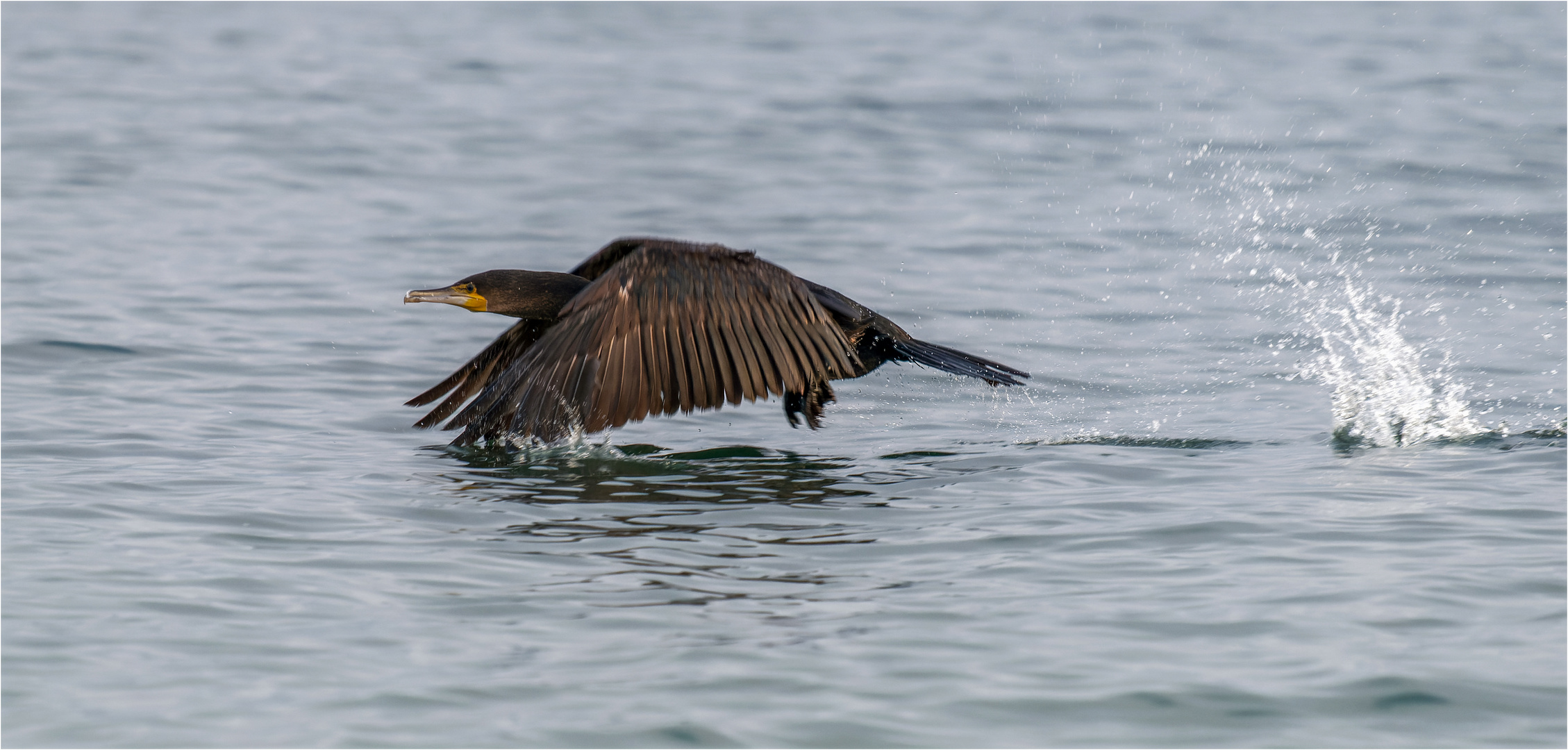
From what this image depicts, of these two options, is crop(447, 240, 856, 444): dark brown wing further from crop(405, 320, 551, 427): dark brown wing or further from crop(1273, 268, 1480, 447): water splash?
crop(1273, 268, 1480, 447): water splash

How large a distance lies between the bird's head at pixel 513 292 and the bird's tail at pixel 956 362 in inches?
58.9

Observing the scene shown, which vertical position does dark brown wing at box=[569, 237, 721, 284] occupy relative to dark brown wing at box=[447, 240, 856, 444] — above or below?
above

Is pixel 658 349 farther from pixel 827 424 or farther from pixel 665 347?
pixel 827 424

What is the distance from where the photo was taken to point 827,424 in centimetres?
802

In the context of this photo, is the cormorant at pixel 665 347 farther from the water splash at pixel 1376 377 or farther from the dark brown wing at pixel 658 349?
the water splash at pixel 1376 377

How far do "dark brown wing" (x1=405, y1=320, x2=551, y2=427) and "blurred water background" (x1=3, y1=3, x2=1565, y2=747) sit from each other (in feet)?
1.39

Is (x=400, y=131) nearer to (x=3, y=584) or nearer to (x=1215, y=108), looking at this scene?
(x=1215, y=108)

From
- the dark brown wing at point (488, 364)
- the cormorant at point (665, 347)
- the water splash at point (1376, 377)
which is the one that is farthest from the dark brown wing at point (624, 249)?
the water splash at point (1376, 377)

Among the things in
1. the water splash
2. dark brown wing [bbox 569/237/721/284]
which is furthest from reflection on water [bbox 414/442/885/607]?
the water splash

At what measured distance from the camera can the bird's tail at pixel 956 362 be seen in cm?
704

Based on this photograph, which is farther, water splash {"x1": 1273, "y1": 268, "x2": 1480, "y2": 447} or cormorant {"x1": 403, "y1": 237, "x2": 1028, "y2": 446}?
water splash {"x1": 1273, "y1": 268, "x2": 1480, "y2": 447}

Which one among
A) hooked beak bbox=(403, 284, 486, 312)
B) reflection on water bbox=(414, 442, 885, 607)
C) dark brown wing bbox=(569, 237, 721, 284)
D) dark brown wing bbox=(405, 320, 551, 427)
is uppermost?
dark brown wing bbox=(569, 237, 721, 284)

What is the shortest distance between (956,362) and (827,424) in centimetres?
113

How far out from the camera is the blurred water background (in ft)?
13.4
